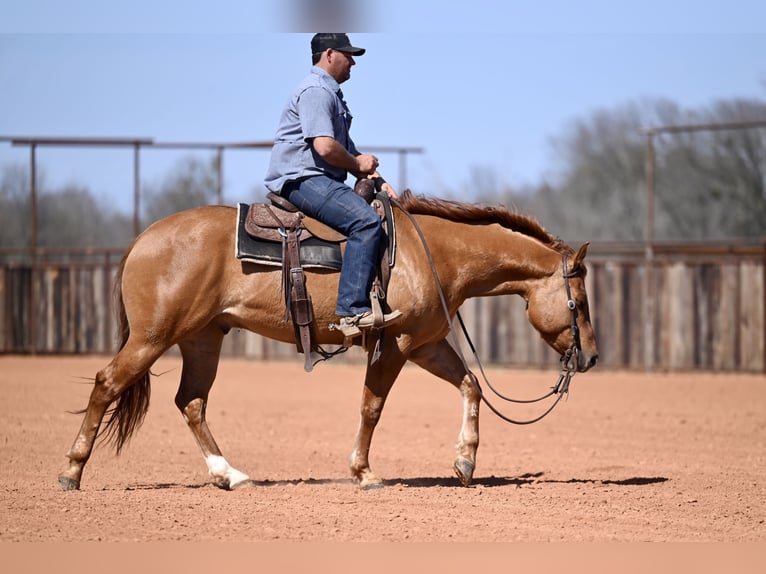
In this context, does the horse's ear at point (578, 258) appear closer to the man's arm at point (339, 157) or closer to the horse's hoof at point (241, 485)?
the man's arm at point (339, 157)

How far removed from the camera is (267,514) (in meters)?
6.57

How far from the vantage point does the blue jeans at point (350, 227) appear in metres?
7.48

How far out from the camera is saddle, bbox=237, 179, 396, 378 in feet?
25.0

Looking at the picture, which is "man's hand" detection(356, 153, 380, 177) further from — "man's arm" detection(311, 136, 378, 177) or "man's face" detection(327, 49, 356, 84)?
"man's face" detection(327, 49, 356, 84)

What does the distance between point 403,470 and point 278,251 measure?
2639mm

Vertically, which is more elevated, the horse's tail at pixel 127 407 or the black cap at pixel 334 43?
the black cap at pixel 334 43

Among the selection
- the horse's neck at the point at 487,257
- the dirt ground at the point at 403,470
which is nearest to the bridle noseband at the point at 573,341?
the horse's neck at the point at 487,257

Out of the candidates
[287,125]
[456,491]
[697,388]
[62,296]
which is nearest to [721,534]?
[456,491]

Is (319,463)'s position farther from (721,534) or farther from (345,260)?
(721,534)

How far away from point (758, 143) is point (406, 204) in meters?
32.1

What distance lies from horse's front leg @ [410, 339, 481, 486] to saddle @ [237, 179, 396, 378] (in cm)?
83

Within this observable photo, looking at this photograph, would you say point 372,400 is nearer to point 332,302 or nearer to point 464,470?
point 332,302

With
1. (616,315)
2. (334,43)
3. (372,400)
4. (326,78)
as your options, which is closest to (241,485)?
(372,400)

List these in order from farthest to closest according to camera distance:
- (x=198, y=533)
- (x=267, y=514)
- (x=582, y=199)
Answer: (x=582, y=199)
(x=267, y=514)
(x=198, y=533)
